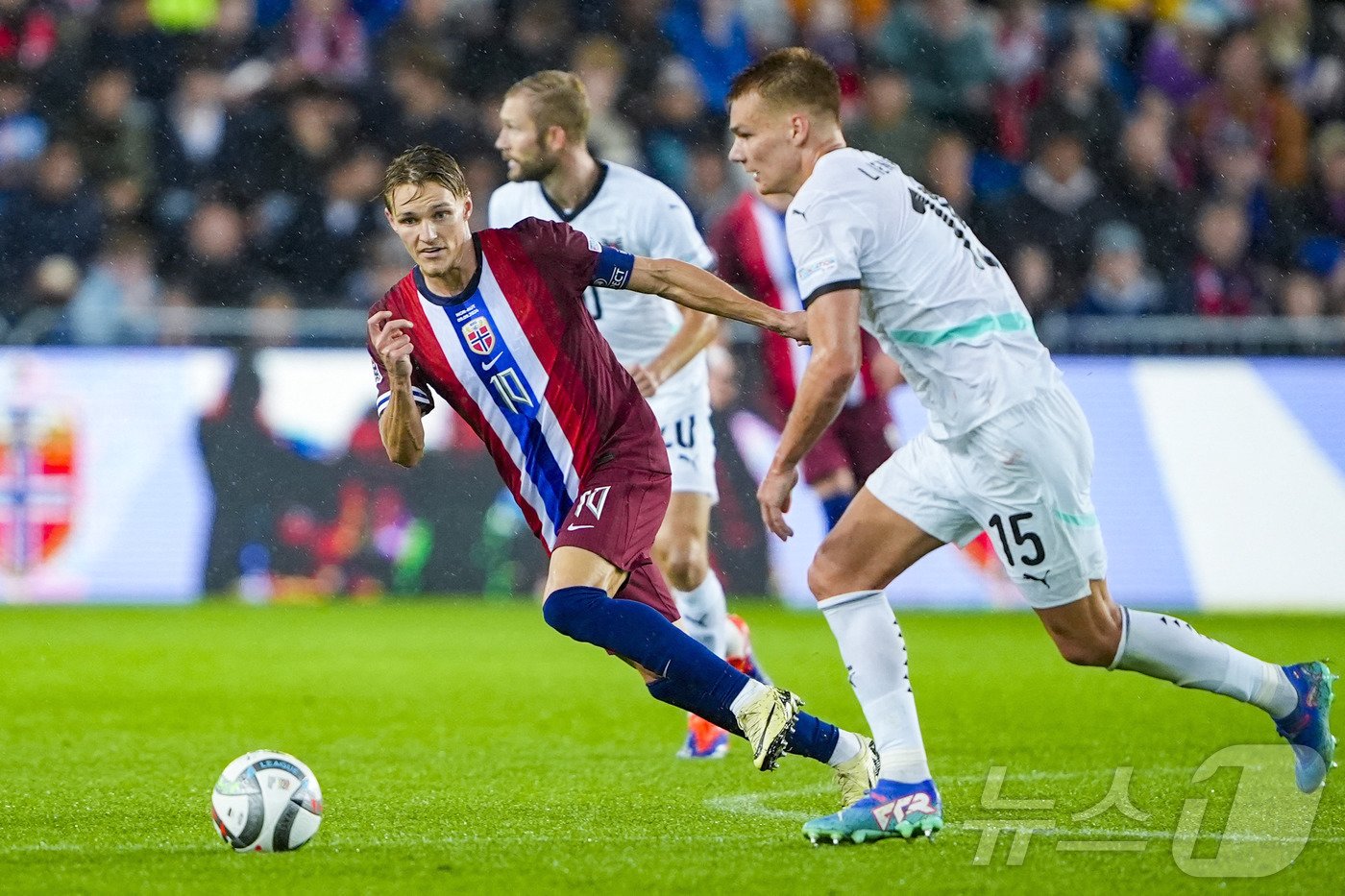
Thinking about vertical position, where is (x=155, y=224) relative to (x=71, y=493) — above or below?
above

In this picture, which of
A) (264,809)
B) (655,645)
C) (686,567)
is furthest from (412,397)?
(686,567)

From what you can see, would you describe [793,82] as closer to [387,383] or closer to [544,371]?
[544,371]

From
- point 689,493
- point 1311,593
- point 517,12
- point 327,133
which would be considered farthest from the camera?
point 517,12

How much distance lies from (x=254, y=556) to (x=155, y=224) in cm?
312

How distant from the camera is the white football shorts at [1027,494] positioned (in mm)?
5020

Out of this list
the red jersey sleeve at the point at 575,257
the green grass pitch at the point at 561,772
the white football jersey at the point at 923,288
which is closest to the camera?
the green grass pitch at the point at 561,772

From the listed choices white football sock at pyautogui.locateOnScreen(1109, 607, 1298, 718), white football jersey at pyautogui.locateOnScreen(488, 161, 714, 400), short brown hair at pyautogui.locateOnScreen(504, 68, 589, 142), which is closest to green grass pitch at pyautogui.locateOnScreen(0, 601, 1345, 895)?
white football sock at pyautogui.locateOnScreen(1109, 607, 1298, 718)

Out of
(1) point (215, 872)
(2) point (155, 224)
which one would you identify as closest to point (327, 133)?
(2) point (155, 224)

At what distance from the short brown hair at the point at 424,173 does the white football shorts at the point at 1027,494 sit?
5.24 feet

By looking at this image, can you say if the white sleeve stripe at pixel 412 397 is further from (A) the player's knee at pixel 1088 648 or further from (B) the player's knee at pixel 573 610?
(A) the player's knee at pixel 1088 648

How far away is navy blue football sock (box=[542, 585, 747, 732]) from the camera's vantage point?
5.09 metres

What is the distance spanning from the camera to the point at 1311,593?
1241 cm

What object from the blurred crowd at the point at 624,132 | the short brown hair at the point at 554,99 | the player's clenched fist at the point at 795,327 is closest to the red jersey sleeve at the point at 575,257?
the player's clenched fist at the point at 795,327

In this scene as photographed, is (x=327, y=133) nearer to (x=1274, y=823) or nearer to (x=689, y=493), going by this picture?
(x=689, y=493)
